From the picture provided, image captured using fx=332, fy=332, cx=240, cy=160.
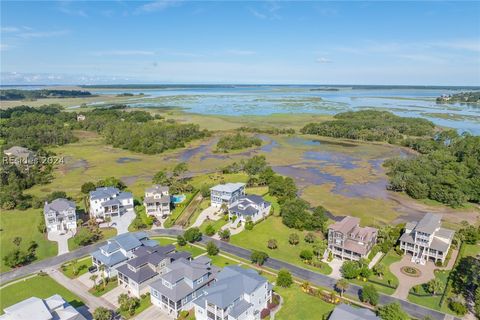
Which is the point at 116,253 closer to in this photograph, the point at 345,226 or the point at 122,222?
the point at 122,222

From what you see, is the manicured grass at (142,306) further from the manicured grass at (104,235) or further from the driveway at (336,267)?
the driveway at (336,267)

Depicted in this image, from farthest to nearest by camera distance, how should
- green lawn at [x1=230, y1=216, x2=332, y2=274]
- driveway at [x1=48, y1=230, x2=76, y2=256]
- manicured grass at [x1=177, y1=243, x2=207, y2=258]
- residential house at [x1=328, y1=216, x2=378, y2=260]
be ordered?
driveway at [x1=48, y1=230, x2=76, y2=256], manicured grass at [x1=177, y1=243, x2=207, y2=258], green lawn at [x1=230, y1=216, x2=332, y2=274], residential house at [x1=328, y1=216, x2=378, y2=260]

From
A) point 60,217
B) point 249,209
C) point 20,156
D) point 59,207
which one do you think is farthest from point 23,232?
point 20,156

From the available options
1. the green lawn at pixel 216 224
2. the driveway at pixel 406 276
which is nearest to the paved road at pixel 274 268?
the driveway at pixel 406 276

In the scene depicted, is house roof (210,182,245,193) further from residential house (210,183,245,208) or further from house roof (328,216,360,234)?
house roof (328,216,360,234)

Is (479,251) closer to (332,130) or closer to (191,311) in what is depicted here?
(191,311)

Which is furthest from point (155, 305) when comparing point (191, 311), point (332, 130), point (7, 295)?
point (332, 130)

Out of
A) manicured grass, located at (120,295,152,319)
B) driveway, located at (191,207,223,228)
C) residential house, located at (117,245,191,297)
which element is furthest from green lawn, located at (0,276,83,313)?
driveway, located at (191,207,223,228)
